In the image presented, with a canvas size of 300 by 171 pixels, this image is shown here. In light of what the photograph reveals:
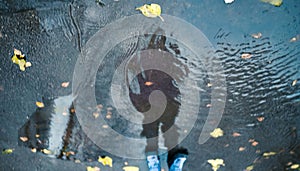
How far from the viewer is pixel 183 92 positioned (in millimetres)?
3049

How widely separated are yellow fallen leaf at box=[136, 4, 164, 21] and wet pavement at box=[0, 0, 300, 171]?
7 cm

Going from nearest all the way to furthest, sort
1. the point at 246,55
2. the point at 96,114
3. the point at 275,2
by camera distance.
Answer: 1. the point at 275,2
2. the point at 246,55
3. the point at 96,114

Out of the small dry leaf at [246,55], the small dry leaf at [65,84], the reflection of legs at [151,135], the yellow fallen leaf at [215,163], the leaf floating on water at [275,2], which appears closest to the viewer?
the leaf floating on water at [275,2]

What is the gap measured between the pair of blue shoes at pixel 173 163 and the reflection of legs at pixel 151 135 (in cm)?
9

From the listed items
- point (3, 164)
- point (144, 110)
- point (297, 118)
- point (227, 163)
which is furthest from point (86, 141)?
point (297, 118)

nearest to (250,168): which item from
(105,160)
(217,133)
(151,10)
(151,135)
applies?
(217,133)

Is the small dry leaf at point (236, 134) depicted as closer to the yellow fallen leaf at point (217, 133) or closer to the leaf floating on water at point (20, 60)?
the yellow fallen leaf at point (217, 133)

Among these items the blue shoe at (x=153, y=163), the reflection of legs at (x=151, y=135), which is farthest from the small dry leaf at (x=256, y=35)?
the blue shoe at (x=153, y=163)

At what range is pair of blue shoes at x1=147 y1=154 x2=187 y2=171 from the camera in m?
3.20

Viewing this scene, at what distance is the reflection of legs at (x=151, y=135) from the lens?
3.16 meters

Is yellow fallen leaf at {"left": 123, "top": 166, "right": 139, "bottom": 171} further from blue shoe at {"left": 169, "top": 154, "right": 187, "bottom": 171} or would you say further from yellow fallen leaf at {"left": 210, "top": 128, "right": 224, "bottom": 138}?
yellow fallen leaf at {"left": 210, "top": 128, "right": 224, "bottom": 138}

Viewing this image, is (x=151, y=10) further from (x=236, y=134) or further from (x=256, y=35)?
(x=236, y=134)

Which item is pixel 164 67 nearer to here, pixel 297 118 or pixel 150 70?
pixel 150 70

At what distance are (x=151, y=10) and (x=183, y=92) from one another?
81 cm
